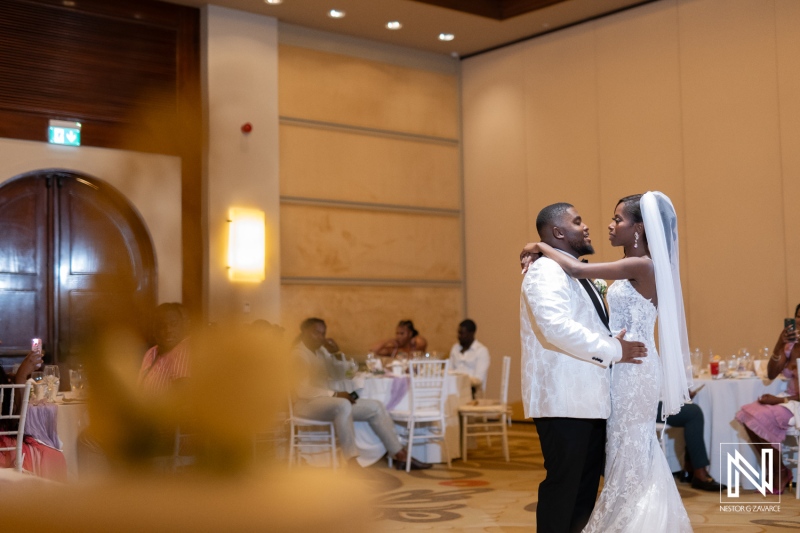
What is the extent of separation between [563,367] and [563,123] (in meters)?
7.17

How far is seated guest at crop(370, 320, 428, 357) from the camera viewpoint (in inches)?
363

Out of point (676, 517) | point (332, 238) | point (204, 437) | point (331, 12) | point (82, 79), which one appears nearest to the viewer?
point (204, 437)

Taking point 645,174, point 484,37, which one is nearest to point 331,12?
point 484,37

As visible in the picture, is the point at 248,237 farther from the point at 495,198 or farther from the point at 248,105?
the point at 495,198

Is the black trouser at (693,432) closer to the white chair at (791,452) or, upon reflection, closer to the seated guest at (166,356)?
the white chair at (791,452)

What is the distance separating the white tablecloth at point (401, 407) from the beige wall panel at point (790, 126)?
325cm

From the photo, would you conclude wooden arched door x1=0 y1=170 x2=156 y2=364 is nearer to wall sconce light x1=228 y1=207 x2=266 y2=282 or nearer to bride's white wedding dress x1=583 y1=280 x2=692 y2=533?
wall sconce light x1=228 y1=207 x2=266 y2=282

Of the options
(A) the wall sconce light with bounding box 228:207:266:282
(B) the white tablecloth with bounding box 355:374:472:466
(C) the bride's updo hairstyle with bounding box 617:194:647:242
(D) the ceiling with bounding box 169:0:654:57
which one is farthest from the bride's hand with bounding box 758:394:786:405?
(D) the ceiling with bounding box 169:0:654:57

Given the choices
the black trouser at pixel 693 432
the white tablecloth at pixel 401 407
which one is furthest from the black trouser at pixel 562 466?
the white tablecloth at pixel 401 407

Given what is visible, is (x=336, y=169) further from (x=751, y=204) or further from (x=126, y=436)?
(x=126, y=436)

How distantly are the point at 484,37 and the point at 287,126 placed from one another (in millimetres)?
2610

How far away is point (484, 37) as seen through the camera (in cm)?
1032

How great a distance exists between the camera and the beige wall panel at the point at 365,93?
966 centimetres

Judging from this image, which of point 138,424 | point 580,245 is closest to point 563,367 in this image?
point 580,245
